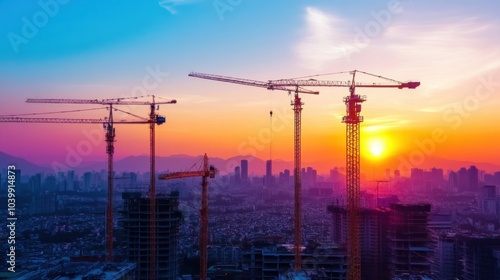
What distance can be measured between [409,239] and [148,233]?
359 inches

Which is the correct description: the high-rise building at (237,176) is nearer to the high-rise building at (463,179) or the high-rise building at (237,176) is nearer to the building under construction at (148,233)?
the high-rise building at (463,179)

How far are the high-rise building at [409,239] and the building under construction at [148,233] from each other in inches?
305

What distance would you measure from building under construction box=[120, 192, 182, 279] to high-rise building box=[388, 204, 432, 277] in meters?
7.75

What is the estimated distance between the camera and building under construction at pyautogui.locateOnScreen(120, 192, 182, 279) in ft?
52.2

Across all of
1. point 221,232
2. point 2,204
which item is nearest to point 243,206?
point 221,232

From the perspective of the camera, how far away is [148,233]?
52.5 ft

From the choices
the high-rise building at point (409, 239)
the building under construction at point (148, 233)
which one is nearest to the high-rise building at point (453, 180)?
the high-rise building at point (409, 239)

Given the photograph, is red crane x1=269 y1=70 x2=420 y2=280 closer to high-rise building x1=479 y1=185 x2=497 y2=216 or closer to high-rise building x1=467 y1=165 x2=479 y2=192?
high-rise building x1=479 y1=185 x2=497 y2=216

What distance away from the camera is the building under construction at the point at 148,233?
1590cm

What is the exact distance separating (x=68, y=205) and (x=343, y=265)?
99.0 ft

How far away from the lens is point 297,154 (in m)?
16.0

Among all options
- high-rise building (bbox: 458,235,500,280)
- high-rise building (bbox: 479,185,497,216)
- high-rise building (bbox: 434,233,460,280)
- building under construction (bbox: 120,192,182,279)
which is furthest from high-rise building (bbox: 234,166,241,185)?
building under construction (bbox: 120,192,182,279)

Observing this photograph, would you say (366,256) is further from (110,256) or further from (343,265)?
(110,256)

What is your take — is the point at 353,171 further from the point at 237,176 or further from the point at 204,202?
the point at 237,176
